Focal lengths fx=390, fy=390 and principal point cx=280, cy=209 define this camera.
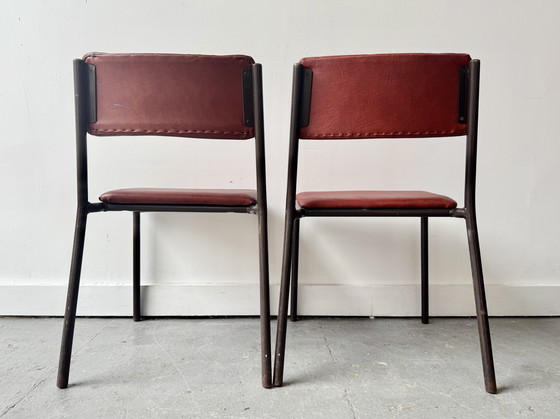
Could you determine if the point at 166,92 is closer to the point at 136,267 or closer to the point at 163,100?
the point at 163,100

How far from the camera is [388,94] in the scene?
1.00 metres

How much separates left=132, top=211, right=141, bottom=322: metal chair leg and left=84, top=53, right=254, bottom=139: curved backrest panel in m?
0.58

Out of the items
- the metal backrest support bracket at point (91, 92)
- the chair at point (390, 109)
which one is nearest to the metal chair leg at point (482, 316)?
the chair at point (390, 109)

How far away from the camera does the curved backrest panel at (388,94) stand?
99 cm

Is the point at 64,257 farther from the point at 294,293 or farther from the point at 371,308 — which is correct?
the point at 371,308

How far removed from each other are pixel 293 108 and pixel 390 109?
249 millimetres

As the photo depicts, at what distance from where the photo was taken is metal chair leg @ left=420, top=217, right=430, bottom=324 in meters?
1.51

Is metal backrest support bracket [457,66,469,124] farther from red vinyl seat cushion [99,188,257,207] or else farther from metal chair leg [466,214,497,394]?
red vinyl seat cushion [99,188,257,207]

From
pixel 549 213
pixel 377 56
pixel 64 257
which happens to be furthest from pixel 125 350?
pixel 549 213

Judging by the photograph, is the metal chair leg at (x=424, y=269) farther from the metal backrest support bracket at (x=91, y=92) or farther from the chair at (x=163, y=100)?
the metal backrest support bracket at (x=91, y=92)

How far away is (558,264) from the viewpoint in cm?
164

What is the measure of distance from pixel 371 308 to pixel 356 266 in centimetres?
18

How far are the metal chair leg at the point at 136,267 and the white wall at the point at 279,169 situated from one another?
2.0 inches

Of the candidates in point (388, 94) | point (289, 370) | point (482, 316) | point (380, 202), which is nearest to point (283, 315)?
point (289, 370)
